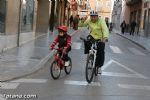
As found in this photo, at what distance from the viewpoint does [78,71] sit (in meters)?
15.1

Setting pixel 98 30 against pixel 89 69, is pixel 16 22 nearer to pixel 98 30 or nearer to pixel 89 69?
pixel 98 30

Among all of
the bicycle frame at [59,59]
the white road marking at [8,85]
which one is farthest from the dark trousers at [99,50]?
the white road marking at [8,85]

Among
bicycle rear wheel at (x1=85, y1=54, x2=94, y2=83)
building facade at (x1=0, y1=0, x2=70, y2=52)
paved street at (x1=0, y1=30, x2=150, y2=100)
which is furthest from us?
building facade at (x1=0, y1=0, x2=70, y2=52)

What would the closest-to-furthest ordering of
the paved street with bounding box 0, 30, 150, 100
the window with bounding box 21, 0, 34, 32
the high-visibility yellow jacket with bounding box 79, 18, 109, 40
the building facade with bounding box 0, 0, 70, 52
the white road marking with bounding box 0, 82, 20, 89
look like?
the paved street with bounding box 0, 30, 150, 100 → the white road marking with bounding box 0, 82, 20, 89 → the high-visibility yellow jacket with bounding box 79, 18, 109, 40 → the building facade with bounding box 0, 0, 70, 52 → the window with bounding box 21, 0, 34, 32

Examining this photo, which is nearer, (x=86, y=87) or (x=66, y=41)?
(x=86, y=87)

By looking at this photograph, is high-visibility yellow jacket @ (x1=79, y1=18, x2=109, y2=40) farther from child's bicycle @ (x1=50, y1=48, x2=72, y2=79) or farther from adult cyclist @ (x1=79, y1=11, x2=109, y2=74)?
child's bicycle @ (x1=50, y1=48, x2=72, y2=79)

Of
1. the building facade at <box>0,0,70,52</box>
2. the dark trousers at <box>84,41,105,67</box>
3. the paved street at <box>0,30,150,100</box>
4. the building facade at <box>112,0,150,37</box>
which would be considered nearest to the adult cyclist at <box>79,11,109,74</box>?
the dark trousers at <box>84,41,105,67</box>

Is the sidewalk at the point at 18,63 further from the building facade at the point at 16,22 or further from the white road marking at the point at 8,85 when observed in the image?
the building facade at the point at 16,22

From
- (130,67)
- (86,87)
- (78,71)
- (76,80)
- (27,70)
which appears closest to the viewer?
(86,87)

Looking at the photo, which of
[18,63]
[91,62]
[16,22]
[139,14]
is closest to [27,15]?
[16,22]

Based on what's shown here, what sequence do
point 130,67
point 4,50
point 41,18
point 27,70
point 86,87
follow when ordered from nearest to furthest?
point 86,87, point 27,70, point 130,67, point 4,50, point 41,18

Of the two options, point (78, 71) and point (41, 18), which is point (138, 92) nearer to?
point (78, 71)

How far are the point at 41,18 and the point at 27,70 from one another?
24.7m

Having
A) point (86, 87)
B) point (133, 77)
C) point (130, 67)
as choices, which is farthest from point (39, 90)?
point (130, 67)
